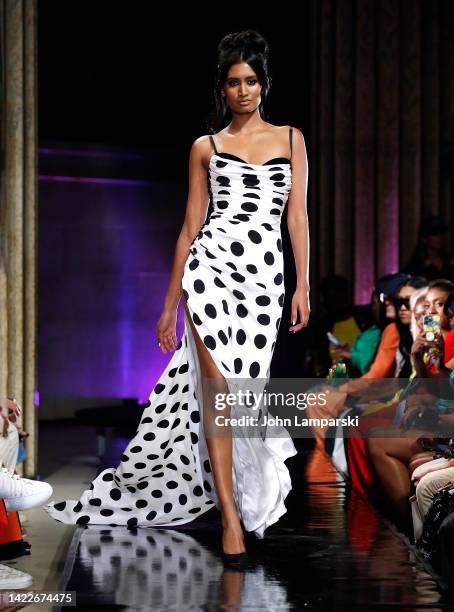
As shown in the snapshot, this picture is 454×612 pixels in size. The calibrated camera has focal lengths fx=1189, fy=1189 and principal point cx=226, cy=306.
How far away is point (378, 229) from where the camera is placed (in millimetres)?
8914

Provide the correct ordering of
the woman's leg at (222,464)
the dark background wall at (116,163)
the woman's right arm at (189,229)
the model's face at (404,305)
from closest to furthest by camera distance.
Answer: the woman's leg at (222,464) < the woman's right arm at (189,229) < the model's face at (404,305) < the dark background wall at (116,163)

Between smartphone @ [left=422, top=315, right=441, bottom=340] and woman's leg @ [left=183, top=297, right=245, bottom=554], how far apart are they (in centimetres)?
98

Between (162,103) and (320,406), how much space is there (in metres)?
4.01

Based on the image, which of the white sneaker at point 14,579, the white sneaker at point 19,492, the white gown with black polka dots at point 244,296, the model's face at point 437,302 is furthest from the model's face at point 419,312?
the white sneaker at point 14,579

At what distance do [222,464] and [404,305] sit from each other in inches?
74.5

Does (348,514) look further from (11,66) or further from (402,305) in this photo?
(11,66)

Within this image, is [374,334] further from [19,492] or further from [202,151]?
[19,492]

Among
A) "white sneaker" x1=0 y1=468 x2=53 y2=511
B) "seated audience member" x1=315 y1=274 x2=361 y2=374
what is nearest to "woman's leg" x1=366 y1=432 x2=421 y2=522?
"white sneaker" x1=0 y1=468 x2=53 y2=511

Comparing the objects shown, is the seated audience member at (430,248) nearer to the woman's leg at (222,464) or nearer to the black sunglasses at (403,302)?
the black sunglasses at (403,302)

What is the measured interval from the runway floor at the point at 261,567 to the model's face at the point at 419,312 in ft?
2.20

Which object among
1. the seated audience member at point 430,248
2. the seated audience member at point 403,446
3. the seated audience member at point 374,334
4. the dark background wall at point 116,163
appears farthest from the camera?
the dark background wall at point 116,163

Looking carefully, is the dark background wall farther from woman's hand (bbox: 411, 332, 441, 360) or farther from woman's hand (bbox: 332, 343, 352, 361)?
woman's hand (bbox: 411, 332, 441, 360)

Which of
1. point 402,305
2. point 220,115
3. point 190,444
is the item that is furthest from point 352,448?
point 220,115

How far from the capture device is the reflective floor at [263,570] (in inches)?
108
